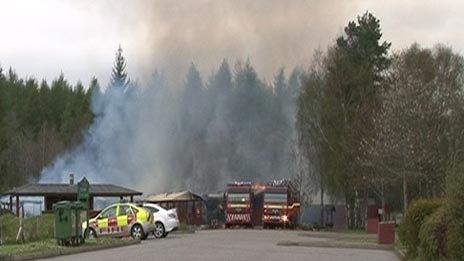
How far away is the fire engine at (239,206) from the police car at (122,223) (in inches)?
949

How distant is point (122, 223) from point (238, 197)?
81.7ft

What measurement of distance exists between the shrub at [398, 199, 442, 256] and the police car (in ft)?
50.6

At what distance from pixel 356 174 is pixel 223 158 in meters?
28.0

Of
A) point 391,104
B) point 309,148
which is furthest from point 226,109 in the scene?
point 391,104

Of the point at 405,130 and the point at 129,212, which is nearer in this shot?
the point at 129,212

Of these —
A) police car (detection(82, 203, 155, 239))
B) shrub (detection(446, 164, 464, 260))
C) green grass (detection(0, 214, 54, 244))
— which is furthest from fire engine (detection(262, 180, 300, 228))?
shrub (detection(446, 164, 464, 260))

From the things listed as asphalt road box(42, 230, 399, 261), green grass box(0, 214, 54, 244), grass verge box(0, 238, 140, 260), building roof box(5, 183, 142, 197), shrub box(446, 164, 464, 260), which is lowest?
asphalt road box(42, 230, 399, 261)

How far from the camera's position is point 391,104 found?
43.5m

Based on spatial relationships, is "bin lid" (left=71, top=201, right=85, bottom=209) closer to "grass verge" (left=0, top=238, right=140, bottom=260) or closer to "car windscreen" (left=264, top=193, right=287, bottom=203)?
"grass verge" (left=0, top=238, right=140, bottom=260)

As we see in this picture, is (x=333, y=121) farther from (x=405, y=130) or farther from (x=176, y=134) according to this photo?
(x=176, y=134)

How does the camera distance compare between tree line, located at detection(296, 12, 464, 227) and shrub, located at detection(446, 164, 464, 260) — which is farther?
tree line, located at detection(296, 12, 464, 227)

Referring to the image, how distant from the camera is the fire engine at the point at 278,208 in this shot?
58500 millimetres

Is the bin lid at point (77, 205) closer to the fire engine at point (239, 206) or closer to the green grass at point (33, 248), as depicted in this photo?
the green grass at point (33, 248)

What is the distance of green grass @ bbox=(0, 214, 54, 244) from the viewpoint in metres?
31.0
